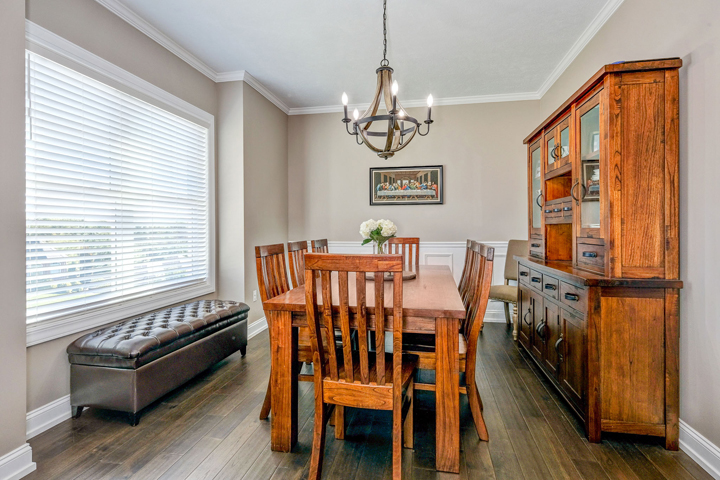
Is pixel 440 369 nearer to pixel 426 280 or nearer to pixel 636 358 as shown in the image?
pixel 426 280

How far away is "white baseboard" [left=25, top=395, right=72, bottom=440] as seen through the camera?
1.99m

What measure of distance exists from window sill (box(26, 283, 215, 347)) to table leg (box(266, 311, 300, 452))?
139 centimetres

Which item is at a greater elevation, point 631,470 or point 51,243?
point 51,243

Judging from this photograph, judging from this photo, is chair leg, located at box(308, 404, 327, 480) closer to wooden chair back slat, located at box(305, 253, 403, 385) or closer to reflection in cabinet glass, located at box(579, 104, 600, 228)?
wooden chair back slat, located at box(305, 253, 403, 385)

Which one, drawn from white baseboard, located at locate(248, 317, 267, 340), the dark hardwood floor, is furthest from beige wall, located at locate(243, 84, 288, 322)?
the dark hardwood floor

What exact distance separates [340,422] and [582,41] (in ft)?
11.5

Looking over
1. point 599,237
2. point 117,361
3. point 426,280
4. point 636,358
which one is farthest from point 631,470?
point 117,361

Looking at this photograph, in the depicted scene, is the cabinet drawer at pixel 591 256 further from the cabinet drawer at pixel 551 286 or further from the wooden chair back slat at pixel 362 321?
the wooden chair back slat at pixel 362 321

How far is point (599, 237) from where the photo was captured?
2.06 m

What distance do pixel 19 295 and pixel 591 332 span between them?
2849 mm

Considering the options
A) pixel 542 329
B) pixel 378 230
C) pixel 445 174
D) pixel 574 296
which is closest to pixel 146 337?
pixel 378 230

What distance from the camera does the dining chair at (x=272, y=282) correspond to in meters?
1.95

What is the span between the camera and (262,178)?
4.17 metres

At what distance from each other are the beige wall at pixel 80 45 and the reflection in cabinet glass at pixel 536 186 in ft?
10.8
